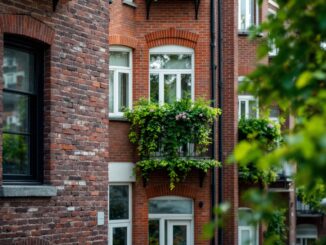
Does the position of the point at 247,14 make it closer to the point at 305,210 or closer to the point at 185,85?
the point at 185,85

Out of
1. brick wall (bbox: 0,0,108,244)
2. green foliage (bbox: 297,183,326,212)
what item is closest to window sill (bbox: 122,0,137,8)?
brick wall (bbox: 0,0,108,244)

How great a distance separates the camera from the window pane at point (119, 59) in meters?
23.0

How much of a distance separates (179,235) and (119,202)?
2065mm

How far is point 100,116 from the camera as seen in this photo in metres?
14.2

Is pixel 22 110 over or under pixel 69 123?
over

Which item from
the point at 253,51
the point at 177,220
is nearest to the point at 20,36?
the point at 177,220

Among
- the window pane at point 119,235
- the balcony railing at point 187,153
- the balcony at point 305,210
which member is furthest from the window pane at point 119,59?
the balcony at point 305,210

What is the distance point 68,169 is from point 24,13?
96.4 inches

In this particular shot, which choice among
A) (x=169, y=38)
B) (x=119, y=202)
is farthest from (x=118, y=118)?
(x=169, y=38)

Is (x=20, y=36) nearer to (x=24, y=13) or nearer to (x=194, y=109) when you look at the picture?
(x=24, y=13)

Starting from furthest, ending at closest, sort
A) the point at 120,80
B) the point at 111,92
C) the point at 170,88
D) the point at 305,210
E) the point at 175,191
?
the point at 305,210 < the point at 170,88 < the point at 175,191 < the point at 120,80 < the point at 111,92

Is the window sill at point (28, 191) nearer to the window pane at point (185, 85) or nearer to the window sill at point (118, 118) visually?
the window sill at point (118, 118)

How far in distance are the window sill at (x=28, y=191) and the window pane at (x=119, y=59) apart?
10607mm

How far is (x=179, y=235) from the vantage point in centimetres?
2398
